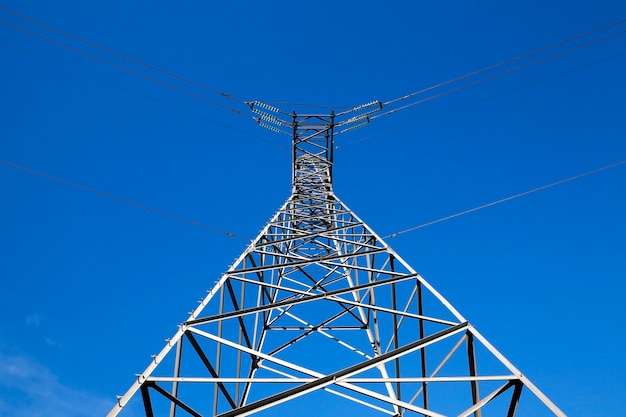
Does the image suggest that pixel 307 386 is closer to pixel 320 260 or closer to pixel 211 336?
pixel 211 336

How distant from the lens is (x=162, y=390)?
4602 mm

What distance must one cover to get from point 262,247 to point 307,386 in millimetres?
4647

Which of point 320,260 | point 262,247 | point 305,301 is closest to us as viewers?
point 305,301

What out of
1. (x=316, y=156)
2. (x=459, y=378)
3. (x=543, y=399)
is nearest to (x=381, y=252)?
(x=459, y=378)

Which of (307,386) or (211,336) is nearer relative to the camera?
(307,386)

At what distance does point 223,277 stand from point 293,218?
5.10 m

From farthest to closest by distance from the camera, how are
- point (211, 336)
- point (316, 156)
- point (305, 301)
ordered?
point (316, 156)
point (305, 301)
point (211, 336)

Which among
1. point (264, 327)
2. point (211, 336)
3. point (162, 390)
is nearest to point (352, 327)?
point (264, 327)

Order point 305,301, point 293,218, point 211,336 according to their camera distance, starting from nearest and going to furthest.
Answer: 1. point 211,336
2. point 305,301
3. point 293,218

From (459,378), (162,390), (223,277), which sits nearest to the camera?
(162,390)

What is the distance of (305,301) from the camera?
662 cm

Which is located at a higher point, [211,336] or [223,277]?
[223,277]

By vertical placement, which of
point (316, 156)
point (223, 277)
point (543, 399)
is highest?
point (316, 156)

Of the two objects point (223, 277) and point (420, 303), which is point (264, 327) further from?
point (420, 303)
